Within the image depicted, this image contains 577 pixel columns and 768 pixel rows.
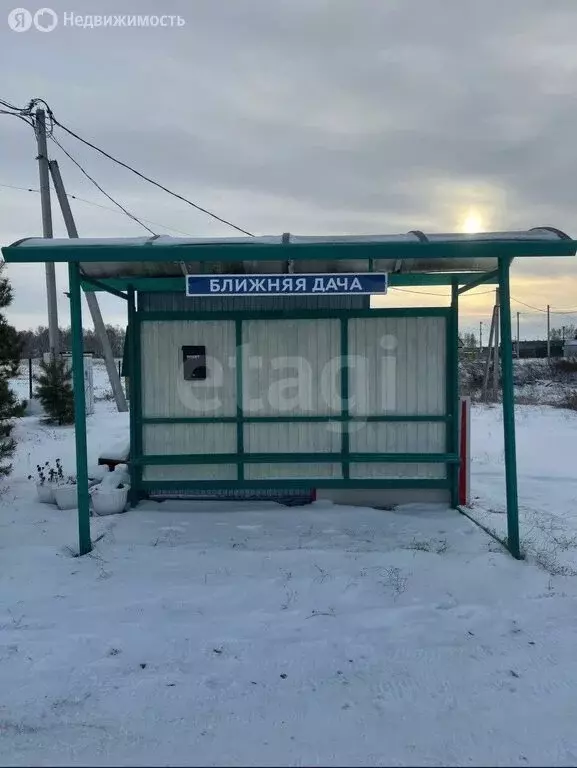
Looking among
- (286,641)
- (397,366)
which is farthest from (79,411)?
(397,366)

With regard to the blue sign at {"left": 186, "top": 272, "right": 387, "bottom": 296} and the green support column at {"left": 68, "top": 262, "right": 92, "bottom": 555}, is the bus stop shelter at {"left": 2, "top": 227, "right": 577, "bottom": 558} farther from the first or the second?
the blue sign at {"left": 186, "top": 272, "right": 387, "bottom": 296}

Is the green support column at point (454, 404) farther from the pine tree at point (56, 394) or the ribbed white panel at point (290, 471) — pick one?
the pine tree at point (56, 394)

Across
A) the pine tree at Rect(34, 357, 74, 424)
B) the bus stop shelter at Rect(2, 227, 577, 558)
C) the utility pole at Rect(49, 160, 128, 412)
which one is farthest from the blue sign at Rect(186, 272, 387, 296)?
the pine tree at Rect(34, 357, 74, 424)

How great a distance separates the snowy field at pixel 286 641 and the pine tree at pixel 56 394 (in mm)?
8362

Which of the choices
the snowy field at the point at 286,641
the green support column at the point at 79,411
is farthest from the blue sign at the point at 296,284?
the snowy field at the point at 286,641

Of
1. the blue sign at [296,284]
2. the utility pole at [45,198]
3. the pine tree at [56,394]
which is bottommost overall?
the pine tree at [56,394]

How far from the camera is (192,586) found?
14.9 feet

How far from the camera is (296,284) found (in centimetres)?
526

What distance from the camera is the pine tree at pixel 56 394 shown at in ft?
47.0

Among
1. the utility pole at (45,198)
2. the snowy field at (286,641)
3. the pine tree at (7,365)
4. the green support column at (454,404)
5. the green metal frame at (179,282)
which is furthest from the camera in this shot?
the utility pole at (45,198)

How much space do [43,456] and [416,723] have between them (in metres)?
9.16

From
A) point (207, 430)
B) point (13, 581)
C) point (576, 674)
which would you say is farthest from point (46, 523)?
point (576, 674)

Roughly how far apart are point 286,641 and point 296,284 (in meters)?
3.04

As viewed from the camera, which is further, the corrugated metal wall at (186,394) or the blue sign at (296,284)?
the corrugated metal wall at (186,394)
